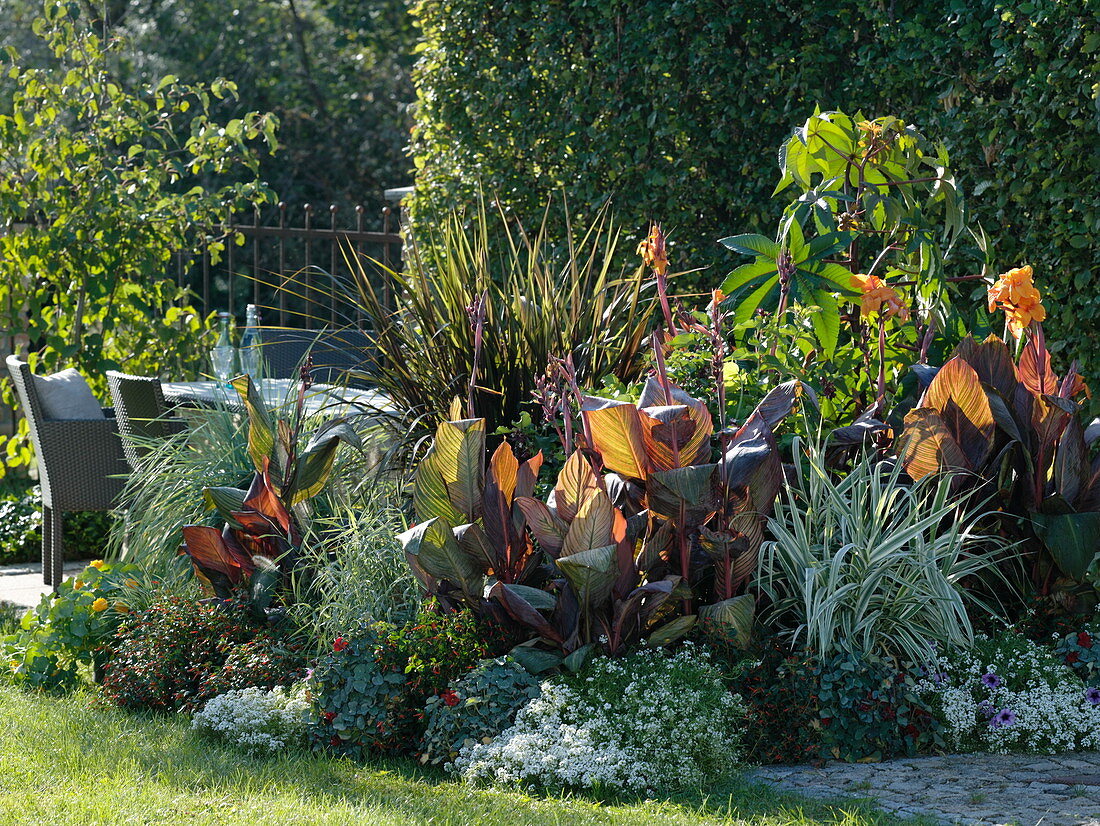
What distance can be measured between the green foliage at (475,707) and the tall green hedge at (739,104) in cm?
250

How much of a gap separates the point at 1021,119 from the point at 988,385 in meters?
1.28

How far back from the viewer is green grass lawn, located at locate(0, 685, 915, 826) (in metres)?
2.68

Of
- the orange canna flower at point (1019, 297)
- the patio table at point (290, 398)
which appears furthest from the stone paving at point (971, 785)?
the patio table at point (290, 398)

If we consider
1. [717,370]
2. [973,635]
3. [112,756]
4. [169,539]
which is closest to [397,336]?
[169,539]

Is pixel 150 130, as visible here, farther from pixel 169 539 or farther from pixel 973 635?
pixel 973 635

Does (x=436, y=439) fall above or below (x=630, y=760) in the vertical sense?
above

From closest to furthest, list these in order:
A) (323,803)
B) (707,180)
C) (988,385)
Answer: (323,803) < (988,385) < (707,180)

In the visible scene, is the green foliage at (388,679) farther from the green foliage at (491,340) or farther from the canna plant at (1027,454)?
the canna plant at (1027,454)

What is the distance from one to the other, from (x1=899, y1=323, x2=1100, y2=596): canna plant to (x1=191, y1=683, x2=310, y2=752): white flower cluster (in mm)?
1843

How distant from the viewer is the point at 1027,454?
3541 millimetres

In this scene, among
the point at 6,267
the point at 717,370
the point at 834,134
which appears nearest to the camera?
the point at 717,370

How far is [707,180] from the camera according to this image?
5.70 m

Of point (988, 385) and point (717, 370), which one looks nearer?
point (717, 370)

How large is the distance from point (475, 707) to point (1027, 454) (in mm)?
1789
